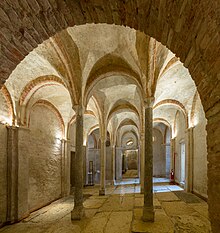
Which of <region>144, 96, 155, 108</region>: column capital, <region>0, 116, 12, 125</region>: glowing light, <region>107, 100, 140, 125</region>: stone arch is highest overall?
<region>107, 100, 140, 125</region>: stone arch

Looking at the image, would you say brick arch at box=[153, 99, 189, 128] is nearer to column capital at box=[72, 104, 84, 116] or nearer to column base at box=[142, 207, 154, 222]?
column capital at box=[72, 104, 84, 116]

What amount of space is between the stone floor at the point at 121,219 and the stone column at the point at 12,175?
45 cm

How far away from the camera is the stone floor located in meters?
5.73

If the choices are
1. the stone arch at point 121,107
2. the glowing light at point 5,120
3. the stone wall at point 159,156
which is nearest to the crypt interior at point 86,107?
the glowing light at point 5,120

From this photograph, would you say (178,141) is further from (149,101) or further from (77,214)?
(77,214)

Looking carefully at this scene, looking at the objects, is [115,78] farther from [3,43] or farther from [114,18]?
[3,43]

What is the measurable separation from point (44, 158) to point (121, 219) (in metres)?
4.92

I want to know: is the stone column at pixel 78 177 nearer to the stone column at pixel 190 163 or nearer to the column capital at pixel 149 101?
the column capital at pixel 149 101

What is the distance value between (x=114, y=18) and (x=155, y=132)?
19167 millimetres

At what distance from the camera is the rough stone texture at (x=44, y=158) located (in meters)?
8.75

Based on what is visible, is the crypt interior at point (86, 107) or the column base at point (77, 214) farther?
the column base at point (77, 214)

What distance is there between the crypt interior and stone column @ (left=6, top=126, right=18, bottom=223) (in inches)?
1.3

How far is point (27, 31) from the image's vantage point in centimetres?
287

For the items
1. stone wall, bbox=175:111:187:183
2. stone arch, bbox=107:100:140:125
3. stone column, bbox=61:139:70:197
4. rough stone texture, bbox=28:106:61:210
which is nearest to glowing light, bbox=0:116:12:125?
rough stone texture, bbox=28:106:61:210
